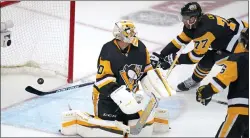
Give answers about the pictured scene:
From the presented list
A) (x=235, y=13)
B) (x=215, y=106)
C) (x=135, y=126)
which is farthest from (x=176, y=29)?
(x=135, y=126)

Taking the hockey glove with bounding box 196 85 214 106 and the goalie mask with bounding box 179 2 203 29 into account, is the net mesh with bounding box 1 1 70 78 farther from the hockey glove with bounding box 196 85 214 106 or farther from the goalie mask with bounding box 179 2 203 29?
the hockey glove with bounding box 196 85 214 106

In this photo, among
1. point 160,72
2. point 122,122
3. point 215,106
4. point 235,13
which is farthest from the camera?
point 235,13

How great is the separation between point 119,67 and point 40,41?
126cm

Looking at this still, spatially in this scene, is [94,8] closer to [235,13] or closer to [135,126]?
[235,13]

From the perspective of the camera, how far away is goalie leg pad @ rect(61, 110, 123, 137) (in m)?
3.24

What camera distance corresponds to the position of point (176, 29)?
17.6 feet

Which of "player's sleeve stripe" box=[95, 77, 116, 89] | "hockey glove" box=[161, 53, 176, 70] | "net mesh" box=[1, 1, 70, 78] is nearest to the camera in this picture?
"player's sleeve stripe" box=[95, 77, 116, 89]

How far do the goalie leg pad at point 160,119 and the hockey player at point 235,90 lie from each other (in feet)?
1.69

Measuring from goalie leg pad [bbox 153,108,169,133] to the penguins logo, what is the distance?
0.33m

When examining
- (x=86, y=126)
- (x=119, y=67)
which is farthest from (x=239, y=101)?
(x=86, y=126)

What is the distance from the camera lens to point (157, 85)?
293 cm

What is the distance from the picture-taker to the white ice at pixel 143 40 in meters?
3.54

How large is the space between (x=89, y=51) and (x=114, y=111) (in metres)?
1.63

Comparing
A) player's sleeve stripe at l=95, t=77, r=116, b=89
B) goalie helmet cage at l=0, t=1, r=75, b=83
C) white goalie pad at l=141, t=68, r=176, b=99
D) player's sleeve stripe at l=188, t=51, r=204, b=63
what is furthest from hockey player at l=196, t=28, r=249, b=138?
goalie helmet cage at l=0, t=1, r=75, b=83
